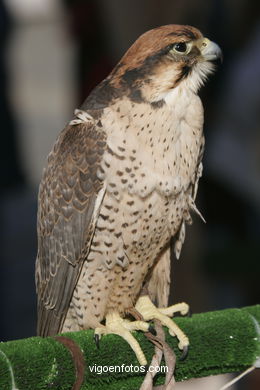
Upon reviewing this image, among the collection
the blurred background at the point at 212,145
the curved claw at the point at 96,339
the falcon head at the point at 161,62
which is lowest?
the blurred background at the point at 212,145

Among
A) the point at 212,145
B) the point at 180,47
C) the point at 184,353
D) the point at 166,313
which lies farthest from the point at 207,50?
the point at 212,145

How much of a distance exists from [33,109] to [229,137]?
9.15m

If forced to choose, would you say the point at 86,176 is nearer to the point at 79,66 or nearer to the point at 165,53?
the point at 165,53

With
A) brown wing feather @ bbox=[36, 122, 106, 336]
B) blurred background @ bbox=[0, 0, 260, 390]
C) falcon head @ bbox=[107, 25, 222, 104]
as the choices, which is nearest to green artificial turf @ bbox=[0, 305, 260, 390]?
brown wing feather @ bbox=[36, 122, 106, 336]

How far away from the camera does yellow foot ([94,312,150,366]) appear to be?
293 cm

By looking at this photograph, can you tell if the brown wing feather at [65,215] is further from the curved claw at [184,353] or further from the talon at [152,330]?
the curved claw at [184,353]

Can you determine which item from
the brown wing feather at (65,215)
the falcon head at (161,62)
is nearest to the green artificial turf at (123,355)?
the brown wing feather at (65,215)

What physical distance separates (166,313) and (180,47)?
104cm

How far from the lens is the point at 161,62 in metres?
3.31

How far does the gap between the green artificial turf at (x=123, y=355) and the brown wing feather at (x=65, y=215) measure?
49 cm

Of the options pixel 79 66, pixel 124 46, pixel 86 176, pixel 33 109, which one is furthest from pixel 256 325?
pixel 33 109

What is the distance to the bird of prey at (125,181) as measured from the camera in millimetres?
3295

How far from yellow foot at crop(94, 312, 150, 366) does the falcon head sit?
0.82 metres

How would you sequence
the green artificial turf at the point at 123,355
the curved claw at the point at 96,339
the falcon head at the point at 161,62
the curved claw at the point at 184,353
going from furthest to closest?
1. the falcon head at the point at 161,62
2. the curved claw at the point at 184,353
3. the curved claw at the point at 96,339
4. the green artificial turf at the point at 123,355
